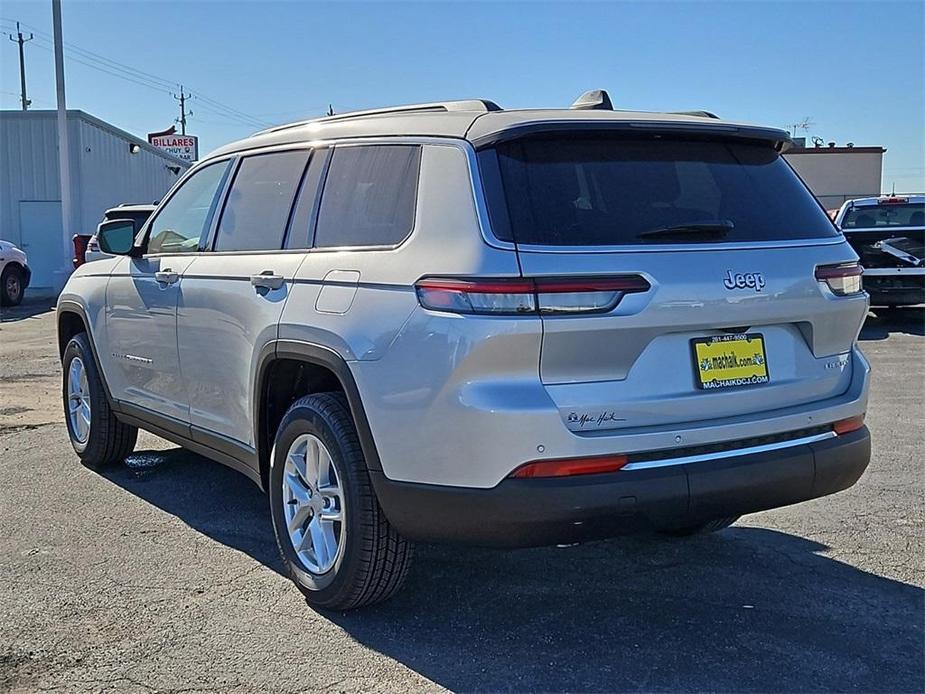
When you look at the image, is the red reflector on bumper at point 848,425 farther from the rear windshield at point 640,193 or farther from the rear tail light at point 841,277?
the rear windshield at point 640,193

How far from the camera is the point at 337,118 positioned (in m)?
4.34

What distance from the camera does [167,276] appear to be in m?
4.94

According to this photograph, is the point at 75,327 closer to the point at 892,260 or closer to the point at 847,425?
the point at 847,425

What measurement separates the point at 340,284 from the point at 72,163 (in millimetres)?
24347

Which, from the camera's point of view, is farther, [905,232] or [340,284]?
[905,232]

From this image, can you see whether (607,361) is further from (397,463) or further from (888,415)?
(888,415)

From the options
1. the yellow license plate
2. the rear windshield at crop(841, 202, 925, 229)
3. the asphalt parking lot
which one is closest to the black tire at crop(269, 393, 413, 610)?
the asphalt parking lot

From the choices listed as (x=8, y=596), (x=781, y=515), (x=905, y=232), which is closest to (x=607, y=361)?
(x=781, y=515)

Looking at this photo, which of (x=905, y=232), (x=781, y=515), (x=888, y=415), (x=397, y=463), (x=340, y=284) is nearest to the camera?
(x=397, y=463)

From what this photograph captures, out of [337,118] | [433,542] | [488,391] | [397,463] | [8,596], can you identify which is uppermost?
[337,118]

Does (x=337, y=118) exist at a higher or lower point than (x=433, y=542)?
higher

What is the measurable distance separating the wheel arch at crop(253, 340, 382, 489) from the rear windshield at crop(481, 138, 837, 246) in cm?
83

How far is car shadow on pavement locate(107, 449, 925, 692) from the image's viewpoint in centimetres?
324

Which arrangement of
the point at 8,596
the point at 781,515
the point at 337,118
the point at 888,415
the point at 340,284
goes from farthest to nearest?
1. the point at 888,415
2. the point at 781,515
3. the point at 337,118
4. the point at 8,596
5. the point at 340,284
